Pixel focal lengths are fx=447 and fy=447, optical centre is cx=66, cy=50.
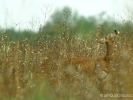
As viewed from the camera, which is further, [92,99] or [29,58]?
[29,58]

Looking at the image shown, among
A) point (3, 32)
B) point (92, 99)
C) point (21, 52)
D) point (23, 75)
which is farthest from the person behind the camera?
point (21, 52)

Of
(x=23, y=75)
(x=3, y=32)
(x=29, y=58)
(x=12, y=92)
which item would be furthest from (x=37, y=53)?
(x=12, y=92)

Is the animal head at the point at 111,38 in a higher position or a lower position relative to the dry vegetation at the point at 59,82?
higher

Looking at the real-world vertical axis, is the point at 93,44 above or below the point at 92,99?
above

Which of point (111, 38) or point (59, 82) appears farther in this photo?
point (111, 38)

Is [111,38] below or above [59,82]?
above

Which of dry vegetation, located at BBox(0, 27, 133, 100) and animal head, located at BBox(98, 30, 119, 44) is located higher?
animal head, located at BBox(98, 30, 119, 44)

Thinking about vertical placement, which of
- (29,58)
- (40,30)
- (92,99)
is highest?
(40,30)

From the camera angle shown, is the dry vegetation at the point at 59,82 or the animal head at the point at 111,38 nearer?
the dry vegetation at the point at 59,82

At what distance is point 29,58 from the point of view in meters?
5.55

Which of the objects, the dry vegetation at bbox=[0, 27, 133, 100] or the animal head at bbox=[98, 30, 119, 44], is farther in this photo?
the animal head at bbox=[98, 30, 119, 44]

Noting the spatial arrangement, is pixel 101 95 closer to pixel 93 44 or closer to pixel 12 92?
pixel 12 92

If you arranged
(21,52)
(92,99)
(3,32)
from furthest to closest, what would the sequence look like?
(21,52) → (3,32) → (92,99)

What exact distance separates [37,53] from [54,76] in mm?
764
